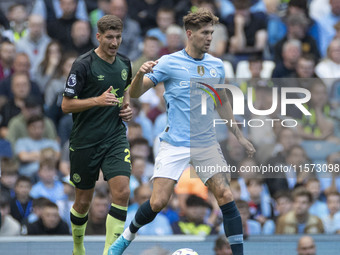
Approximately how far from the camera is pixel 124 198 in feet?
25.8

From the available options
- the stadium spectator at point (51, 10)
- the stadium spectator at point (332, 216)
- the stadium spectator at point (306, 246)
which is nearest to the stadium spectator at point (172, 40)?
the stadium spectator at point (51, 10)

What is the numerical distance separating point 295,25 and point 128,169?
20.8 feet

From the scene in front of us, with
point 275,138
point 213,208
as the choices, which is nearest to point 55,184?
point 213,208

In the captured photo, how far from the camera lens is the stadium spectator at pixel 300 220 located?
10555 mm

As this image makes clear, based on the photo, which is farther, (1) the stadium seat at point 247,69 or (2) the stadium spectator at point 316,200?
(1) the stadium seat at point 247,69

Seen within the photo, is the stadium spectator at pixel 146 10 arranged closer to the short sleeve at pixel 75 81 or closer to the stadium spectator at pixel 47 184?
the stadium spectator at pixel 47 184

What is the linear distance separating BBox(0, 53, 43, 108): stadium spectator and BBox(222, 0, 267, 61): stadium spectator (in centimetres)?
325

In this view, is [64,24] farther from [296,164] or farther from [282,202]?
[282,202]

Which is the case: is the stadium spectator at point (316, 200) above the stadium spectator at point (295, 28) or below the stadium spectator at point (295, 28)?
below

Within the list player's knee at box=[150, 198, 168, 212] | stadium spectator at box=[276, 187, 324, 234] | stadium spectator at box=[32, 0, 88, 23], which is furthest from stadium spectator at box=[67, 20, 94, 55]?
player's knee at box=[150, 198, 168, 212]

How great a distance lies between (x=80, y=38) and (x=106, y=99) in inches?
218

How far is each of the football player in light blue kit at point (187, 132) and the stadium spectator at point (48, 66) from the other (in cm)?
485

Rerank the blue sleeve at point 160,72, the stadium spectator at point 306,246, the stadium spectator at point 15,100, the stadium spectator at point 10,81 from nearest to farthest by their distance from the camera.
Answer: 1. the blue sleeve at point 160,72
2. the stadium spectator at point 306,246
3. the stadium spectator at point 15,100
4. the stadium spectator at point 10,81

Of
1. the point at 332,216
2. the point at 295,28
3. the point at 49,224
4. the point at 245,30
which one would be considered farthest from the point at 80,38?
the point at 332,216
